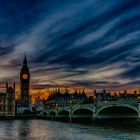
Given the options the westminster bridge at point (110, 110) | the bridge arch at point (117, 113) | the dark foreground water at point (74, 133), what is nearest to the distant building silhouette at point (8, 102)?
the westminster bridge at point (110, 110)

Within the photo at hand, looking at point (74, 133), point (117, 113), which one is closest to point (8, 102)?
point (117, 113)

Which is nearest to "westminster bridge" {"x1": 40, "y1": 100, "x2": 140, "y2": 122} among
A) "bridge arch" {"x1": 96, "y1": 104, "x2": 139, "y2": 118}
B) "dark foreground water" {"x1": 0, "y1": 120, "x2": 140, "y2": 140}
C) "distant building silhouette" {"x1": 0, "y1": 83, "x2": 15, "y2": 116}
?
"bridge arch" {"x1": 96, "y1": 104, "x2": 139, "y2": 118}

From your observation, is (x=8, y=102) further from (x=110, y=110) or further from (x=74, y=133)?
(x=74, y=133)

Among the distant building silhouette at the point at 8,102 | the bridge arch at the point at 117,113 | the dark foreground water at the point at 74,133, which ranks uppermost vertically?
the distant building silhouette at the point at 8,102

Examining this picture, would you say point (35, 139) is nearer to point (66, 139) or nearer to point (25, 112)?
point (66, 139)

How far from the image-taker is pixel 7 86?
196625mm

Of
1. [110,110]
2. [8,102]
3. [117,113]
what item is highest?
[8,102]

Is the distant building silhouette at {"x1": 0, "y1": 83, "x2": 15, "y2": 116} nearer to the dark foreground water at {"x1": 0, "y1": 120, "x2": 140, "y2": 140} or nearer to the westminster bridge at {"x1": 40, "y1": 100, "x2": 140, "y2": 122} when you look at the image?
the westminster bridge at {"x1": 40, "y1": 100, "x2": 140, "y2": 122}

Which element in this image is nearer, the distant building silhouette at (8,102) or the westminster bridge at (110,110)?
the westminster bridge at (110,110)

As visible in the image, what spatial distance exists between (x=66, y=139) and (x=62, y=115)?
329 ft

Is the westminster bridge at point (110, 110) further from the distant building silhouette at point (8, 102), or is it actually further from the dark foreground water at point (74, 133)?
the distant building silhouette at point (8, 102)

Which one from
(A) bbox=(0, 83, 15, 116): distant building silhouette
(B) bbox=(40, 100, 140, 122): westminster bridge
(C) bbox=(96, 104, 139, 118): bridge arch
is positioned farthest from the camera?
(A) bbox=(0, 83, 15, 116): distant building silhouette

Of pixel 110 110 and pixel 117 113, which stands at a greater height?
pixel 110 110

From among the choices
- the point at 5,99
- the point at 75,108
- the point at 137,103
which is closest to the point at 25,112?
the point at 5,99
